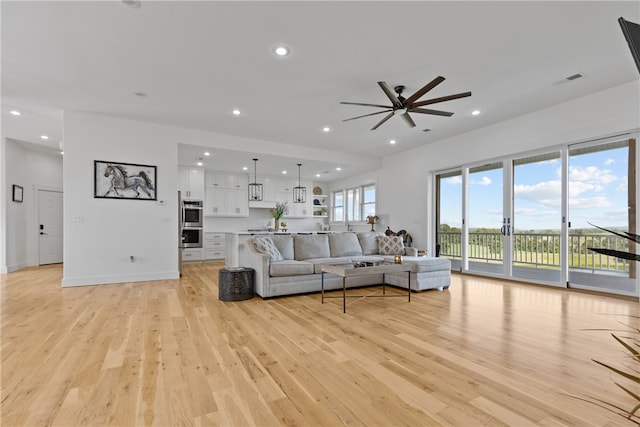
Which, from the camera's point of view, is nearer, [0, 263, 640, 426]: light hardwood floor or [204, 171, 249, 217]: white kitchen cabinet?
[0, 263, 640, 426]: light hardwood floor

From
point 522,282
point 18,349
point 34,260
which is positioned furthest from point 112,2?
point 34,260

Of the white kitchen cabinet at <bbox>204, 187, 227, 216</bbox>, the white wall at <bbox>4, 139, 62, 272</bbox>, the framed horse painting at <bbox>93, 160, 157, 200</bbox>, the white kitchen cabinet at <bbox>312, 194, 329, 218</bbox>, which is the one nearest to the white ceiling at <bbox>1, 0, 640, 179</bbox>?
the framed horse painting at <bbox>93, 160, 157, 200</bbox>

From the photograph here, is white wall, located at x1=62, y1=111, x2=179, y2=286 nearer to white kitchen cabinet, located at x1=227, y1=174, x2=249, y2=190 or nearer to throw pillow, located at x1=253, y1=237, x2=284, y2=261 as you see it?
throw pillow, located at x1=253, y1=237, x2=284, y2=261

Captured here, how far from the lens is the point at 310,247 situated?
497 cm

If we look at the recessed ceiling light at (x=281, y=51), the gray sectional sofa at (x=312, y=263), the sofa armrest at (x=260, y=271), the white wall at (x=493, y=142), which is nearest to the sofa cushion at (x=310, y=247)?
the gray sectional sofa at (x=312, y=263)

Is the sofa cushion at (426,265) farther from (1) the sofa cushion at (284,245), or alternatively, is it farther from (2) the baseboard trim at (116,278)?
(2) the baseboard trim at (116,278)

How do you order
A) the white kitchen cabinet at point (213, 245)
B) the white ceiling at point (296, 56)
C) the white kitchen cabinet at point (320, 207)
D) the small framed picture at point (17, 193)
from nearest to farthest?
1. the white ceiling at point (296, 56)
2. the small framed picture at point (17, 193)
3. the white kitchen cabinet at point (213, 245)
4. the white kitchen cabinet at point (320, 207)

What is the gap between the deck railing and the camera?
475cm

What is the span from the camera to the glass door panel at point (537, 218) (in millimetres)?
4988

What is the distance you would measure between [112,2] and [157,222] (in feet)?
12.2

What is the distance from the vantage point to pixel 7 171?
6.31m

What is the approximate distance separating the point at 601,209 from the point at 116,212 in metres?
7.52

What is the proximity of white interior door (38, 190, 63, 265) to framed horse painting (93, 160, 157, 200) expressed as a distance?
3.72 metres

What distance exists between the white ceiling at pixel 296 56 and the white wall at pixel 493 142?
24cm
